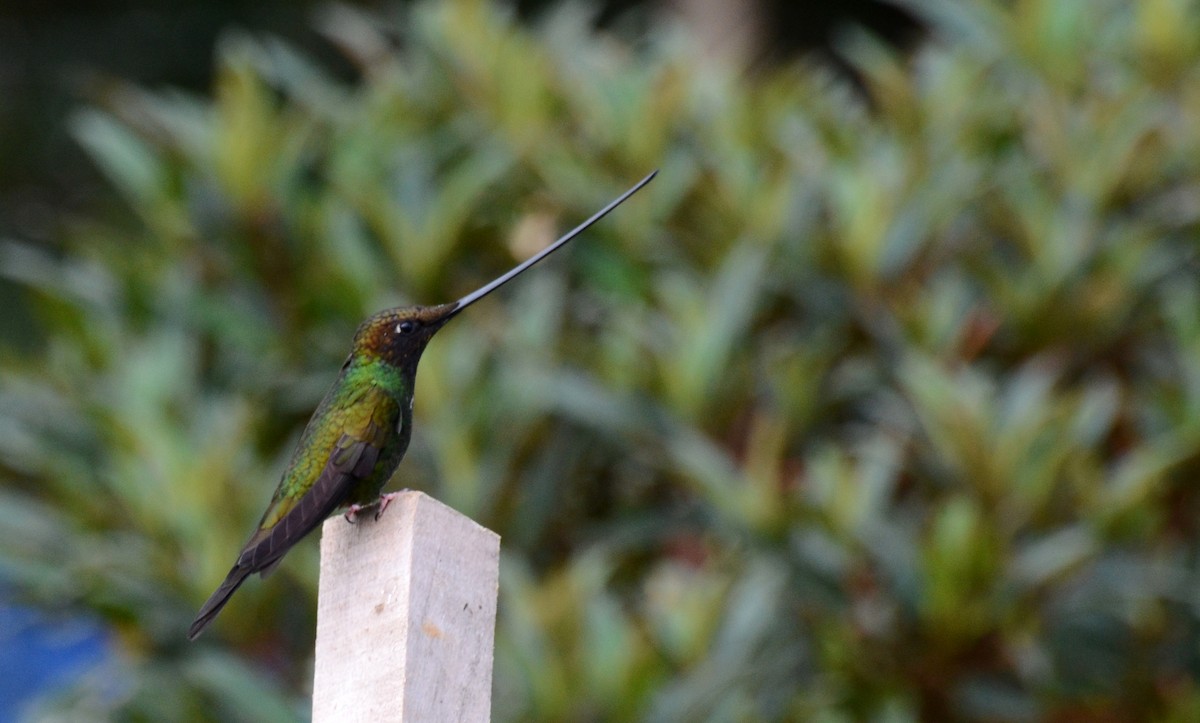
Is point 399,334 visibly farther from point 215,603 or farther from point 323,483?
point 215,603

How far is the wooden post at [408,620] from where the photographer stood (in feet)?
5.91

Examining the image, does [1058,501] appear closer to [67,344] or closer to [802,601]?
[802,601]

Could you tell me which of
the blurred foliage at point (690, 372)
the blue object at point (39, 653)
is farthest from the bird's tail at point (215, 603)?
the blue object at point (39, 653)

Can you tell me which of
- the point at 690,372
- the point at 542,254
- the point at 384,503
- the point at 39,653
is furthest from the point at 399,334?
the point at 39,653

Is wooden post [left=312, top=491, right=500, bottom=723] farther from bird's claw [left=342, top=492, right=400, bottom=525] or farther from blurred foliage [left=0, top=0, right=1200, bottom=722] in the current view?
blurred foliage [left=0, top=0, right=1200, bottom=722]

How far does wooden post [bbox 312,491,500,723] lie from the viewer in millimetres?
1801

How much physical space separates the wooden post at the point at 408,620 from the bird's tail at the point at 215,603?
0.80ft

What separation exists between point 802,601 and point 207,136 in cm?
223

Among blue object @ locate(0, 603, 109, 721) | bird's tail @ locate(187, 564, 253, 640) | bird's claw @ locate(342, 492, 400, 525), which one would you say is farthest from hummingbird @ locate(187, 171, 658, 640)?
blue object @ locate(0, 603, 109, 721)

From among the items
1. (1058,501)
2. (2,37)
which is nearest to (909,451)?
(1058,501)

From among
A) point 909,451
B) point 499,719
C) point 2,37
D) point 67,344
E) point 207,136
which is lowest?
point 499,719

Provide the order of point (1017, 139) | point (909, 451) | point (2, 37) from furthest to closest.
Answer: point (2, 37) < point (1017, 139) < point (909, 451)

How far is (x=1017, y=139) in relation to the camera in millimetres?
5430

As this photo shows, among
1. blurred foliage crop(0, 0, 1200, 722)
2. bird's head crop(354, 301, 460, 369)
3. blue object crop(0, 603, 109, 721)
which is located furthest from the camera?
blue object crop(0, 603, 109, 721)
